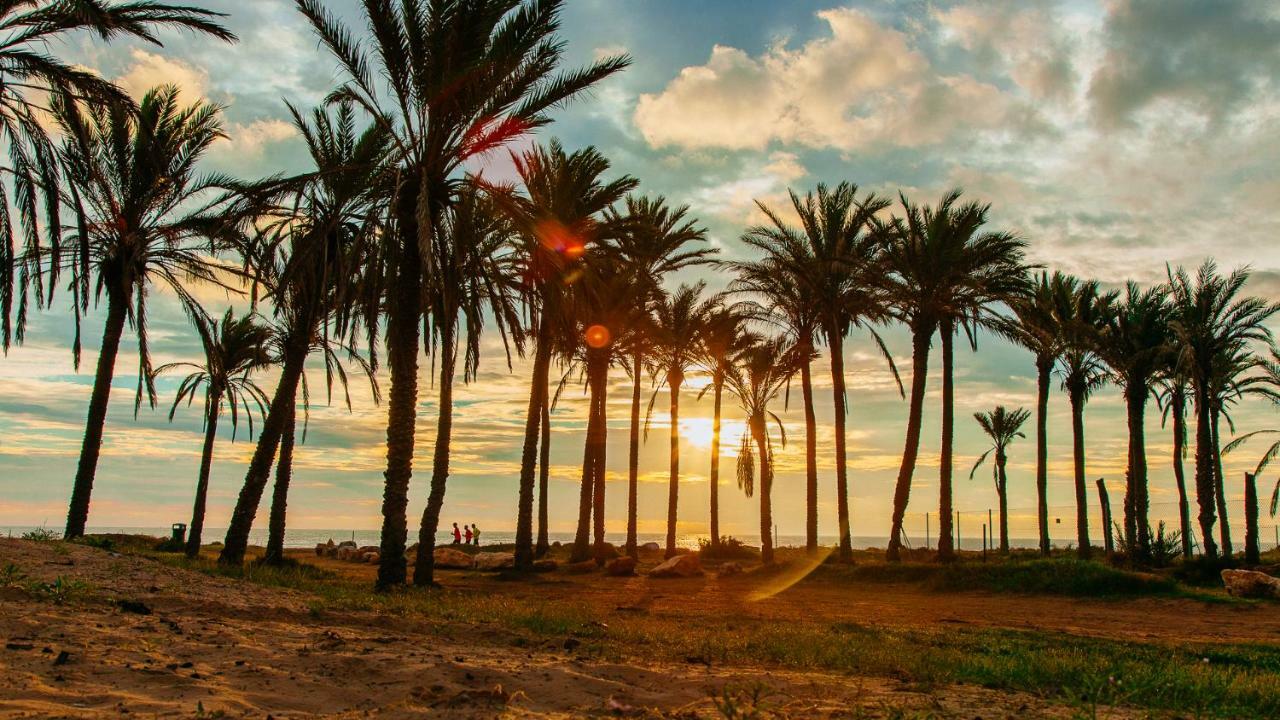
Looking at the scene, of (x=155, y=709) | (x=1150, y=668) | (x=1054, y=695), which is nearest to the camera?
(x=155, y=709)

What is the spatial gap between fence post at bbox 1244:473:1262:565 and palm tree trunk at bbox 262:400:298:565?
33877 mm

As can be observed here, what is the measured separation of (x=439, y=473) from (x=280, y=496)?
20.2 ft

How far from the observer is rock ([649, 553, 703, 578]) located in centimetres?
2514

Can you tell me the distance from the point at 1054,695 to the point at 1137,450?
28807 millimetres

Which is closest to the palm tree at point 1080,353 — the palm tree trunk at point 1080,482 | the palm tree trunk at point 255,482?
the palm tree trunk at point 1080,482

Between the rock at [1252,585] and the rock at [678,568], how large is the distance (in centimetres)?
1492

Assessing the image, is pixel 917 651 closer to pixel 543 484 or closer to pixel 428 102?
pixel 428 102

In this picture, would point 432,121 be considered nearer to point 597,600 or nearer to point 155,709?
point 597,600

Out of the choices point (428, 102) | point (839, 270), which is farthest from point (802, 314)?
point (428, 102)

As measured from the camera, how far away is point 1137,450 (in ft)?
99.2

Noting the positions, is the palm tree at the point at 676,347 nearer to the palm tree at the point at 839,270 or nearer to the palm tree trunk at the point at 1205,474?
the palm tree at the point at 839,270

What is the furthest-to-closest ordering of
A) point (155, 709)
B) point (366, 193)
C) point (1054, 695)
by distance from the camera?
1. point (366, 193)
2. point (1054, 695)
3. point (155, 709)

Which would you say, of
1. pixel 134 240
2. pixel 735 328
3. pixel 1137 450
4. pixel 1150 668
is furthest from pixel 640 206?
pixel 1150 668

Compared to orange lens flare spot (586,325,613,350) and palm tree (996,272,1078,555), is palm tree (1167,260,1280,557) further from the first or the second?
orange lens flare spot (586,325,613,350)
